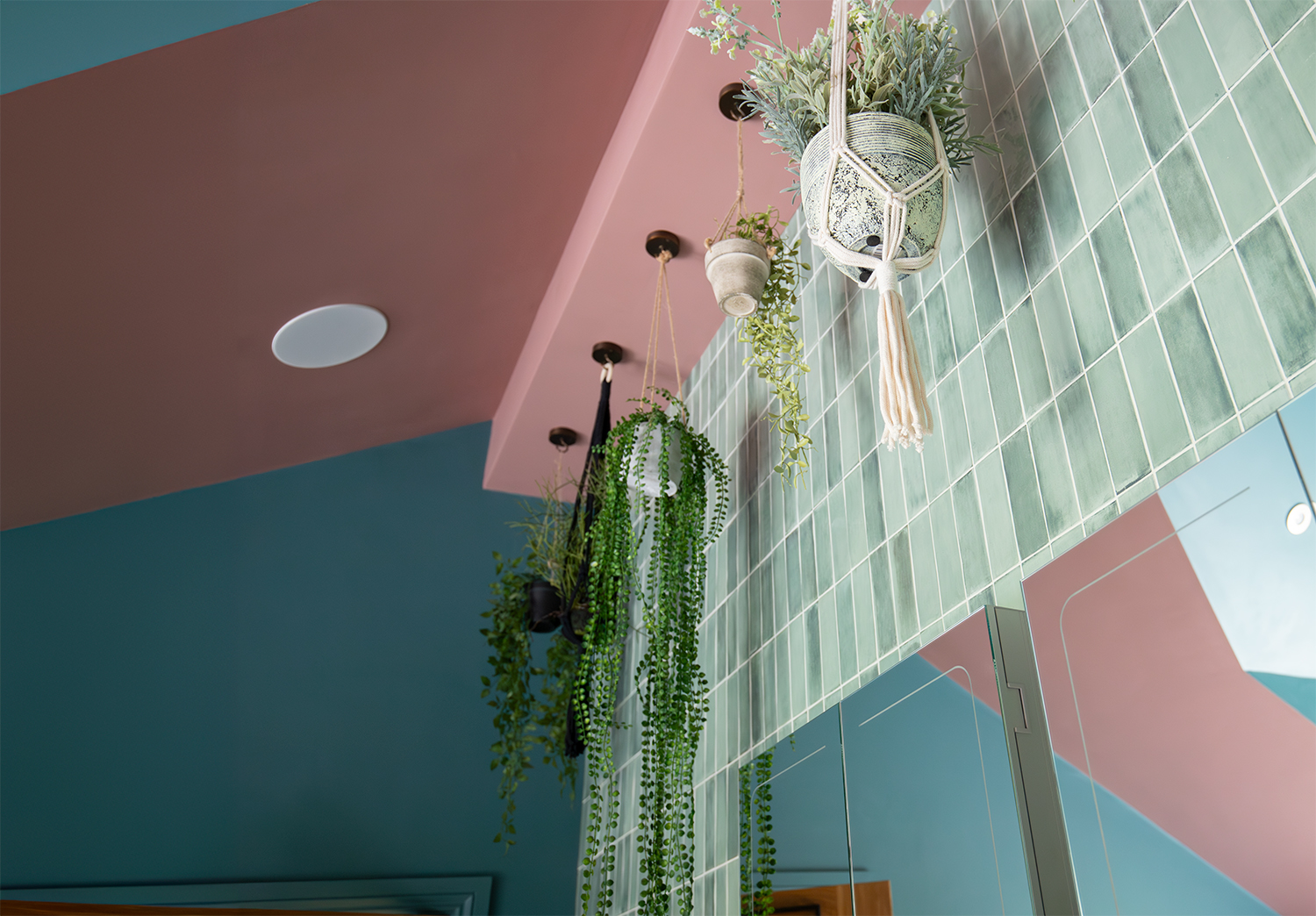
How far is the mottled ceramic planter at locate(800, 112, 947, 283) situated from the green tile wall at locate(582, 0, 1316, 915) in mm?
171

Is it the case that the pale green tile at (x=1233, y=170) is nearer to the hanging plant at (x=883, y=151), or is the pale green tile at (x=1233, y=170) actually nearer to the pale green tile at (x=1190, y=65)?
the pale green tile at (x=1190, y=65)

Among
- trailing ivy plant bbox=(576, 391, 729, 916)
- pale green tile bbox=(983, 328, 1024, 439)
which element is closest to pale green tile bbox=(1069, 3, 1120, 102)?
pale green tile bbox=(983, 328, 1024, 439)

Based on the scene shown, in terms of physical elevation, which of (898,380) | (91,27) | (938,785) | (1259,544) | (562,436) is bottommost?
(938,785)

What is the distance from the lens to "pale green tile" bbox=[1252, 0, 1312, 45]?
99 centimetres

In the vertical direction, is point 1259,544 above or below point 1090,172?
below

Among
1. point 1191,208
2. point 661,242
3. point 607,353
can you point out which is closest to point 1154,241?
point 1191,208

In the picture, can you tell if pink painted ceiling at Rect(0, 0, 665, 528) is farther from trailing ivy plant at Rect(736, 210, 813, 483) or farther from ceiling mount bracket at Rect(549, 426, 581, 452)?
trailing ivy plant at Rect(736, 210, 813, 483)

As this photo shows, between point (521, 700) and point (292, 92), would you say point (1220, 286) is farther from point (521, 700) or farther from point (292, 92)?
point (521, 700)

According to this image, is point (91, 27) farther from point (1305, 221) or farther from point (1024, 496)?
point (1305, 221)

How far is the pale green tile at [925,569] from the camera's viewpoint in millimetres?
1418

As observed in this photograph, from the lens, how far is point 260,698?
2.80 meters

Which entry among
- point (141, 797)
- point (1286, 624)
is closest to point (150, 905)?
point (141, 797)

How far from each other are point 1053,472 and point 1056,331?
0.20 meters

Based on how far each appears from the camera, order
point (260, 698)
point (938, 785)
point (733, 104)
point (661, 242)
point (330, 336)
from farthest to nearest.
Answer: point (260, 698) → point (330, 336) → point (661, 242) → point (733, 104) → point (938, 785)
